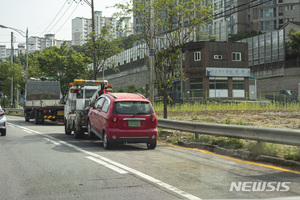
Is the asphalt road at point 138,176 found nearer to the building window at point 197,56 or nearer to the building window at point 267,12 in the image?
the building window at point 197,56

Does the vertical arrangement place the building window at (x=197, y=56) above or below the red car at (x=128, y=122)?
above

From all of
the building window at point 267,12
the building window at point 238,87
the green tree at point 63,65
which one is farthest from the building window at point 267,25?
the green tree at point 63,65

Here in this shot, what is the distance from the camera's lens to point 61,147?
11.6 metres

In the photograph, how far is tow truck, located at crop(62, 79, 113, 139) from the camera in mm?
14406

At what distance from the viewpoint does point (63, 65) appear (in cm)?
3675

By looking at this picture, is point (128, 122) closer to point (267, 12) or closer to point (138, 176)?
point (138, 176)

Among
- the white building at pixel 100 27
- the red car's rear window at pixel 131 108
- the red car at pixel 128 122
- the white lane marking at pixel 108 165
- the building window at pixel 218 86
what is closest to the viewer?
the white lane marking at pixel 108 165

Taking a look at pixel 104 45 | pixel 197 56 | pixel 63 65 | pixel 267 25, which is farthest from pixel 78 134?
pixel 267 25

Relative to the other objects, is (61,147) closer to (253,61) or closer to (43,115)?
(43,115)

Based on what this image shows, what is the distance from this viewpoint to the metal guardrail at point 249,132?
8.10 metres
